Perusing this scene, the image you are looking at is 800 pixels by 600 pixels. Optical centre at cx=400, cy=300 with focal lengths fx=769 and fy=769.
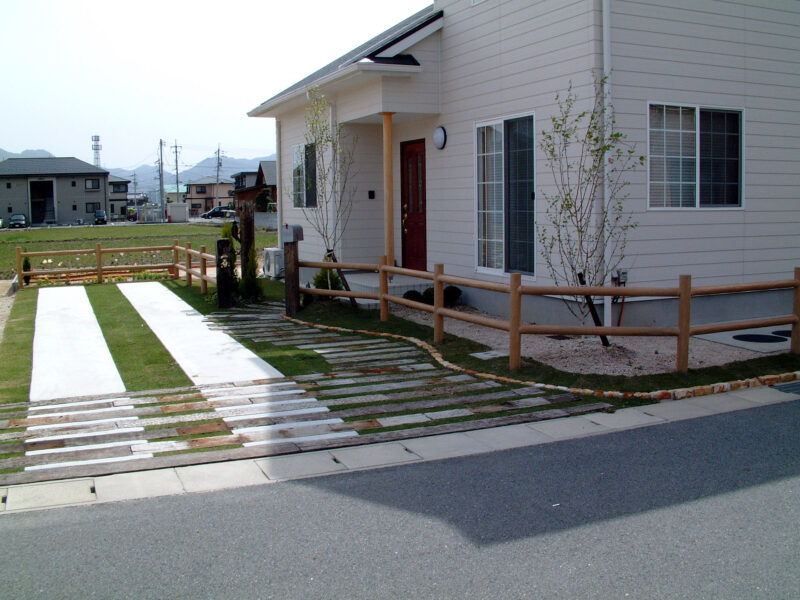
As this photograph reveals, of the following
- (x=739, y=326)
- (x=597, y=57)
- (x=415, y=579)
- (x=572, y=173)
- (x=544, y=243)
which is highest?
(x=597, y=57)

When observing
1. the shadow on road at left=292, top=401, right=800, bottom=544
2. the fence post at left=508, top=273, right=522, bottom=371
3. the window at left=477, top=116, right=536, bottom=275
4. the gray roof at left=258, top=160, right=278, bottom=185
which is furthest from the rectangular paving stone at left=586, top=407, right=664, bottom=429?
the gray roof at left=258, top=160, right=278, bottom=185

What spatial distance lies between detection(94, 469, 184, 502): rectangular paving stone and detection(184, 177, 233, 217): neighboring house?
333 feet

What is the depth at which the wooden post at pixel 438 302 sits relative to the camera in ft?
30.4

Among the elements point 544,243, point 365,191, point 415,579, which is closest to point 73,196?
point 365,191

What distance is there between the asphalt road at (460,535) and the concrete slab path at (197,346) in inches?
128

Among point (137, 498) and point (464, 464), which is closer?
point (137, 498)

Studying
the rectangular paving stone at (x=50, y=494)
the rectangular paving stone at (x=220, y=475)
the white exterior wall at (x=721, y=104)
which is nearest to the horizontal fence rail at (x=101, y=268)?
the white exterior wall at (x=721, y=104)

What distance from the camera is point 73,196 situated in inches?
3132

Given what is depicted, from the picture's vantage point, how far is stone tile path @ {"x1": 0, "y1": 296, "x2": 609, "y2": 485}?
5.75 metres

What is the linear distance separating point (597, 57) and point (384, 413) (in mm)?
5431

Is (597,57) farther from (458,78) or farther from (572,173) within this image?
(458,78)

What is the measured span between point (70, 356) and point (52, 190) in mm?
77456

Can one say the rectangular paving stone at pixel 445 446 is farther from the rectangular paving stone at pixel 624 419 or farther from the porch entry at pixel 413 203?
the porch entry at pixel 413 203

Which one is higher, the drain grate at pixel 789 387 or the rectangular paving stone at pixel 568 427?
the drain grate at pixel 789 387
